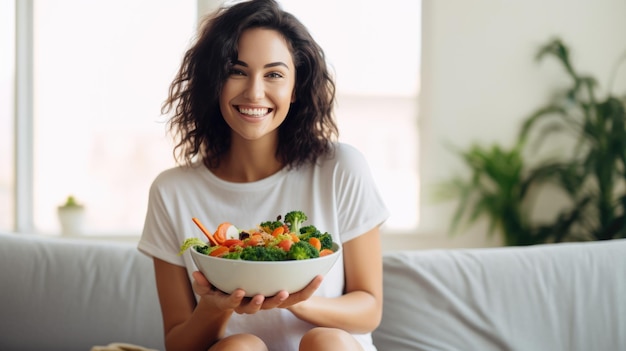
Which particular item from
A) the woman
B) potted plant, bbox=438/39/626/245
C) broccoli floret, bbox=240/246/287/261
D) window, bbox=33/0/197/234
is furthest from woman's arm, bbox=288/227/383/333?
window, bbox=33/0/197/234

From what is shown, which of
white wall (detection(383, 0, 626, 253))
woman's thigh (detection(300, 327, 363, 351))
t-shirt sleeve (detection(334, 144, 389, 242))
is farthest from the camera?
white wall (detection(383, 0, 626, 253))

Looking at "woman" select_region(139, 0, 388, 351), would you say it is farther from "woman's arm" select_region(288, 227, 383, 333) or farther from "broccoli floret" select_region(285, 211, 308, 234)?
"broccoli floret" select_region(285, 211, 308, 234)

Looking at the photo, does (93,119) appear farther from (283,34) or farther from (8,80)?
(283,34)

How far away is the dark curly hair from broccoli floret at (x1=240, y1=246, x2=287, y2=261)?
51 cm

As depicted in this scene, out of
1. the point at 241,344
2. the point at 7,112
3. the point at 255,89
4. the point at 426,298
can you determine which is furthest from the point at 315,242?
the point at 7,112

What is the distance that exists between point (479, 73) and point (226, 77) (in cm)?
284

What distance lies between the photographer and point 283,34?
1.68 metres

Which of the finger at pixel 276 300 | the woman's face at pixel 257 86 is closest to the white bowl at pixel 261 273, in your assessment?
the finger at pixel 276 300

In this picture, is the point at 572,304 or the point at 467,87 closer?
the point at 572,304

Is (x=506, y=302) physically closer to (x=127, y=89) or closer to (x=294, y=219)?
(x=294, y=219)

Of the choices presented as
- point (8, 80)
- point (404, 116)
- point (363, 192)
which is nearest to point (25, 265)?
point (363, 192)

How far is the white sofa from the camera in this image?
81.1 inches

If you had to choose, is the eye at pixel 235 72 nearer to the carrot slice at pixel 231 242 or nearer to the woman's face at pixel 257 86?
the woman's face at pixel 257 86

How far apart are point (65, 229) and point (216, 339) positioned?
270 centimetres
